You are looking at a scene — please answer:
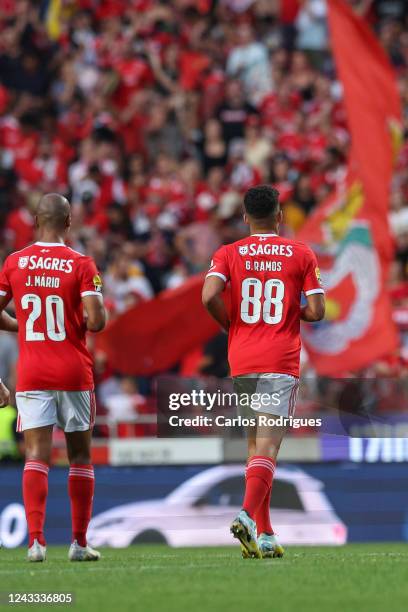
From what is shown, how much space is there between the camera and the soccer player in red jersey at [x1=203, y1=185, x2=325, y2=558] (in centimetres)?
853

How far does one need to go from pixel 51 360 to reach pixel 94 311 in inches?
17.1

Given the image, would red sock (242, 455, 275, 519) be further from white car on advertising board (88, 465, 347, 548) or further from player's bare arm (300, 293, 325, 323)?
white car on advertising board (88, 465, 347, 548)

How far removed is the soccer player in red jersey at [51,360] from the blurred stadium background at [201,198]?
256 cm

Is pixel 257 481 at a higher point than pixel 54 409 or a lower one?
lower

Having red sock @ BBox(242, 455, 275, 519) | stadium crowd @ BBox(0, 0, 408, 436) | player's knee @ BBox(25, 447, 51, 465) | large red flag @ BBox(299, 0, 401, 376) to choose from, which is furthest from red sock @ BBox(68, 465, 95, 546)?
stadium crowd @ BBox(0, 0, 408, 436)

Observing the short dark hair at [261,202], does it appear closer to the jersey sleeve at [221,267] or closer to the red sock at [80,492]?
the jersey sleeve at [221,267]

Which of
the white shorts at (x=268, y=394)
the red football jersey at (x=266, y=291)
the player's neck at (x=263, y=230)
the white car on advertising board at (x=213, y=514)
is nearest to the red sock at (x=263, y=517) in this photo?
the white shorts at (x=268, y=394)

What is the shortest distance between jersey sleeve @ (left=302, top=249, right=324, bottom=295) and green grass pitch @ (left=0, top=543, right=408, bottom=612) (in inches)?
60.6

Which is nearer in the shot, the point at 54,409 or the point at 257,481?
the point at 257,481

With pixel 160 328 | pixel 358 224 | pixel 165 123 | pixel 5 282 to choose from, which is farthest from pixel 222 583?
pixel 165 123

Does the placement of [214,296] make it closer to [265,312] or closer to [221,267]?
[221,267]

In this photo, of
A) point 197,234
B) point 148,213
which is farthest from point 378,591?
point 148,213

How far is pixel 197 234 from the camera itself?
18703 mm

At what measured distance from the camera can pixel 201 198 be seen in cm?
2000
